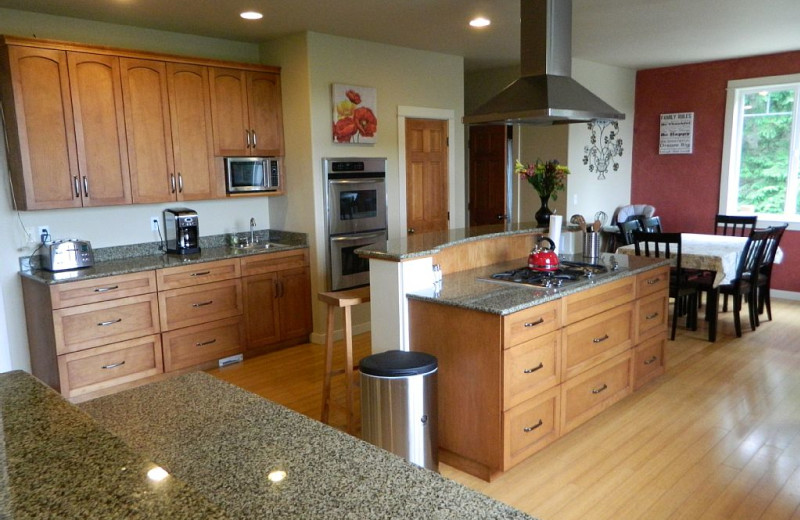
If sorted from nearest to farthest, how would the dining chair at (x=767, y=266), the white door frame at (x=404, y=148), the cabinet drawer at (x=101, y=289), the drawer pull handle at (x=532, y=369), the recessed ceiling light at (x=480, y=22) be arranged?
the drawer pull handle at (x=532, y=369), the cabinet drawer at (x=101, y=289), the recessed ceiling light at (x=480, y=22), the dining chair at (x=767, y=266), the white door frame at (x=404, y=148)

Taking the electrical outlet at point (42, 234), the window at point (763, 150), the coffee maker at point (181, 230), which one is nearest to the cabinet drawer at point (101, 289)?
the coffee maker at point (181, 230)

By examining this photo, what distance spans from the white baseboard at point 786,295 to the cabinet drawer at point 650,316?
3474 mm

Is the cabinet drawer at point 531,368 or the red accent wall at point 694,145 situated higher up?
the red accent wall at point 694,145

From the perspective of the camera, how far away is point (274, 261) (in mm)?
4961

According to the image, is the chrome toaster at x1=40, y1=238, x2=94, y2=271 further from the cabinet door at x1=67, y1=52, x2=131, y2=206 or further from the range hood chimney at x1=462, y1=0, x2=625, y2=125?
the range hood chimney at x1=462, y1=0, x2=625, y2=125

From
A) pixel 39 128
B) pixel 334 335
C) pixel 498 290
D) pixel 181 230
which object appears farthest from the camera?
pixel 334 335

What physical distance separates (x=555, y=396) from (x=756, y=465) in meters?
1.05

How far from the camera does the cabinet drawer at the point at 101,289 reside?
3.80 meters

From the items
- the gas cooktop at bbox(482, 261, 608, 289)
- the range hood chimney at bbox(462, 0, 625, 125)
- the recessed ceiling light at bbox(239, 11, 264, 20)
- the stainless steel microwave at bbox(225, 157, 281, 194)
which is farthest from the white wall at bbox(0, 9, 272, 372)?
the gas cooktop at bbox(482, 261, 608, 289)

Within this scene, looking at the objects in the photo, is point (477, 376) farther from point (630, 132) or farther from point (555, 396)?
point (630, 132)

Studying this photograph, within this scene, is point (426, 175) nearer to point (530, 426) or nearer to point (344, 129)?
point (344, 129)

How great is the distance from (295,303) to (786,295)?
5.45 metres

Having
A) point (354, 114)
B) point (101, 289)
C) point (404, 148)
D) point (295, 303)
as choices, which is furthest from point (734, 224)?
point (101, 289)

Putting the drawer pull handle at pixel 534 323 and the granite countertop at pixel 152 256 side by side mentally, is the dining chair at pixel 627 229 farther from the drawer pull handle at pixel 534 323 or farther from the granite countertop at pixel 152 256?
the drawer pull handle at pixel 534 323
